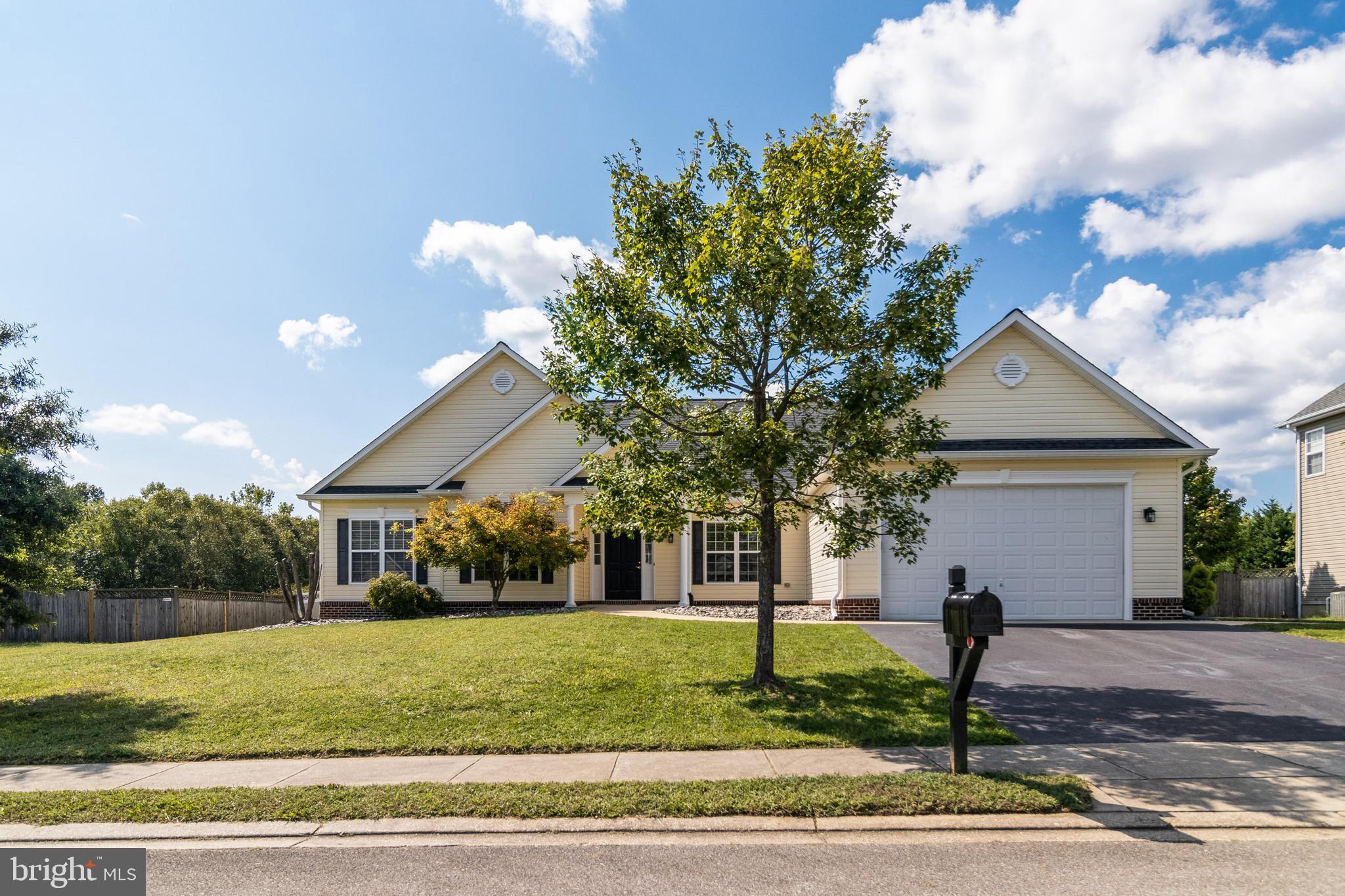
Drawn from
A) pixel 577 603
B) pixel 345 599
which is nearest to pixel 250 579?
pixel 345 599

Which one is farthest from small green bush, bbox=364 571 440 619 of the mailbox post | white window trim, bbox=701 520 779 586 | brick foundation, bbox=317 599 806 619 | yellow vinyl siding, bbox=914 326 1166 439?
the mailbox post

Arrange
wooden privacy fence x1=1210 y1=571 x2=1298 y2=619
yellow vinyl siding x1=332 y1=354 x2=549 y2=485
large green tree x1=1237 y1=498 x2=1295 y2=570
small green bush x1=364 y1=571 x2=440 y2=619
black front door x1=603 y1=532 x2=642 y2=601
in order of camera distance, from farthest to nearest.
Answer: large green tree x1=1237 y1=498 x2=1295 y2=570 → wooden privacy fence x1=1210 y1=571 x2=1298 y2=619 → yellow vinyl siding x1=332 y1=354 x2=549 y2=485 → black front door x1=603 y1=532 x2=642 y2=601 → small green bush x1=364 y1=571 x2=440 y2=619

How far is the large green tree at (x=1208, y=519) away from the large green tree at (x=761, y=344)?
1840cm

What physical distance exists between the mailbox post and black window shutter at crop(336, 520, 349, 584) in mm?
18350

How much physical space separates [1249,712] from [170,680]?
43.8 feet

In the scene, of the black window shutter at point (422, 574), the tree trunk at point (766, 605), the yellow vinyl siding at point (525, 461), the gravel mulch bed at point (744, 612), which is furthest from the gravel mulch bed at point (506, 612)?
the tree trunk at point (766, 605)

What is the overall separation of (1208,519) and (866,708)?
20.7 metres

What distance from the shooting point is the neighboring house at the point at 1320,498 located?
2106cm

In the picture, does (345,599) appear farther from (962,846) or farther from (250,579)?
(250,579)

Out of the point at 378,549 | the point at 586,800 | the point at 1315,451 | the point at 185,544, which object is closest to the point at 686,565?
the point at 378,549

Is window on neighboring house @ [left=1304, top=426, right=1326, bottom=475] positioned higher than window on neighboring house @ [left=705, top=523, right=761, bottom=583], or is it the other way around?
window on neighboring house @ [left=1304, top=426, right=1326, bottom=475]

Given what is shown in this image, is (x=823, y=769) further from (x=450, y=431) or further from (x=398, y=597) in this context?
(x=450, y=431)

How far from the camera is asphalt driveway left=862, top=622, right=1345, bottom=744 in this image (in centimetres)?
766

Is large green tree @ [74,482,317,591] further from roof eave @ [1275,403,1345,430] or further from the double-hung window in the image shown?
roof eave @ [1275,403,1345,430]
